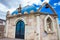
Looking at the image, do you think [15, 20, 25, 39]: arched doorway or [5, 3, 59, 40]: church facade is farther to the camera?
[15, 20, 25, 39]: arched doorway

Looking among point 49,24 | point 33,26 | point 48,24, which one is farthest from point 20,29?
point 49,24

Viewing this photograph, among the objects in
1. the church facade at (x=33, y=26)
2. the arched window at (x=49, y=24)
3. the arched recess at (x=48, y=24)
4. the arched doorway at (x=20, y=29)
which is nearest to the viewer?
the church facade at (x=33, y=26)

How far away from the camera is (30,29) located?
1245 cm

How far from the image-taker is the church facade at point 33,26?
12109 mm

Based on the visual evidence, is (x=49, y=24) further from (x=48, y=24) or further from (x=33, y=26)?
(x=33, y=26)

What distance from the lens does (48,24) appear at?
43.6 ft

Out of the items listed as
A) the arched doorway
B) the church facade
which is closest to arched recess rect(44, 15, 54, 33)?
the church facade

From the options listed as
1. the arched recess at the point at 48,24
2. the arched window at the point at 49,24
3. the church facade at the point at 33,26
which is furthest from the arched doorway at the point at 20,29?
the arched window at the point at 49,24

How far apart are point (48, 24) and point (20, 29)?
417cm

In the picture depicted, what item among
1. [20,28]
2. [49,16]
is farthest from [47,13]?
[20,28]

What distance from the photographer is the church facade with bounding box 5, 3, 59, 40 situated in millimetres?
12109

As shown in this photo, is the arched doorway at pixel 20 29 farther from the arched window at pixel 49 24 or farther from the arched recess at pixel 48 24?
the arched window at pixel 49 24

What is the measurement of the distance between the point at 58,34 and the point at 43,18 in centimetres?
348

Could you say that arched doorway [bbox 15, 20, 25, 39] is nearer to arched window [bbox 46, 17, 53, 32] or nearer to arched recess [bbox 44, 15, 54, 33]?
arched recess [bbox 44, 15, 54, 33]
